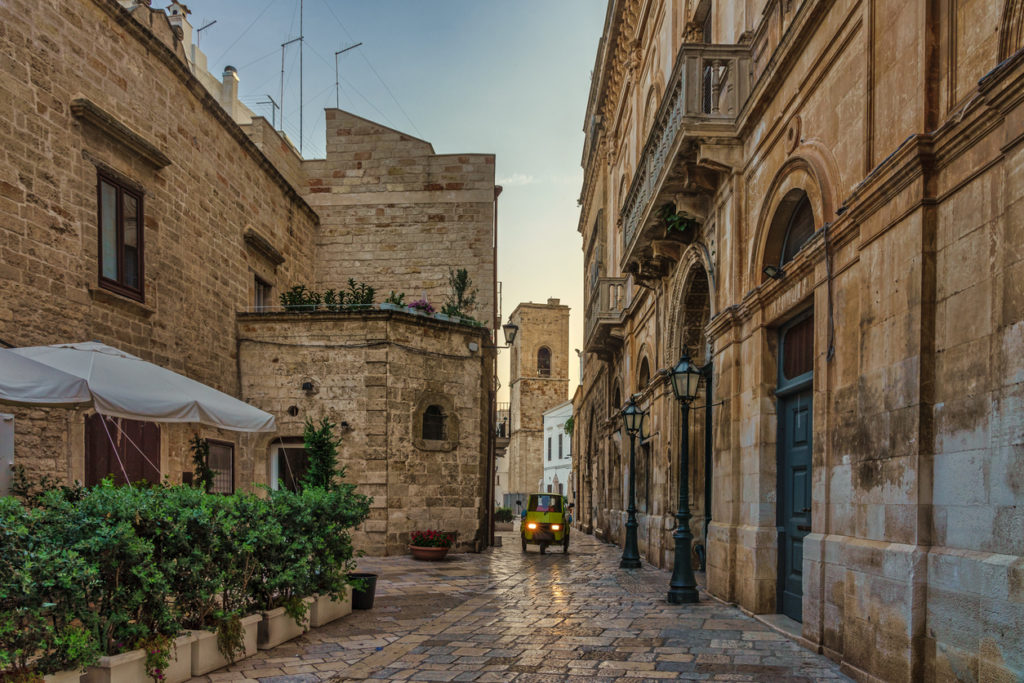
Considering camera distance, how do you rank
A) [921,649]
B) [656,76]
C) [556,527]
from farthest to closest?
[556,527]
[656,76]
[921,649]

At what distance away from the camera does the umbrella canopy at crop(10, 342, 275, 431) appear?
7.54 metres

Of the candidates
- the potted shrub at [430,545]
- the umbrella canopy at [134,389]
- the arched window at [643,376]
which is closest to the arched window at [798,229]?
the umbrella canopy at [134,389]

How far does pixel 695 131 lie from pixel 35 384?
25.0 ft

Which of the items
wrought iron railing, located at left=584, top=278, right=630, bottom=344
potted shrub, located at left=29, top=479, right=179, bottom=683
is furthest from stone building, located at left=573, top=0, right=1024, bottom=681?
wrought iron railing, located at left=584, top=278, right=630, bottom=344

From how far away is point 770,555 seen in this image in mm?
8648

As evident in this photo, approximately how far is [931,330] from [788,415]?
3524mm

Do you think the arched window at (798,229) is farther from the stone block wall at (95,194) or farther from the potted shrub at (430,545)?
the stone block wall at (95,194)

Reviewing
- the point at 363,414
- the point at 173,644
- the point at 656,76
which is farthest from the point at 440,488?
the point at 173,644

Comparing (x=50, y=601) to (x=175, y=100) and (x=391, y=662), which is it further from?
(x=175, y=100)

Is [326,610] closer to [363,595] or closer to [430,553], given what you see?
[363,595]

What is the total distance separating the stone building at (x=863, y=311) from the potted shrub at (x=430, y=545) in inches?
201

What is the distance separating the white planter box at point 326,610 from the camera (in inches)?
323

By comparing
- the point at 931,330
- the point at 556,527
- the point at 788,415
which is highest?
the point at 931,330

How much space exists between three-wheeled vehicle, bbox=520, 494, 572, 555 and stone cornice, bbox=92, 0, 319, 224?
1022cm
